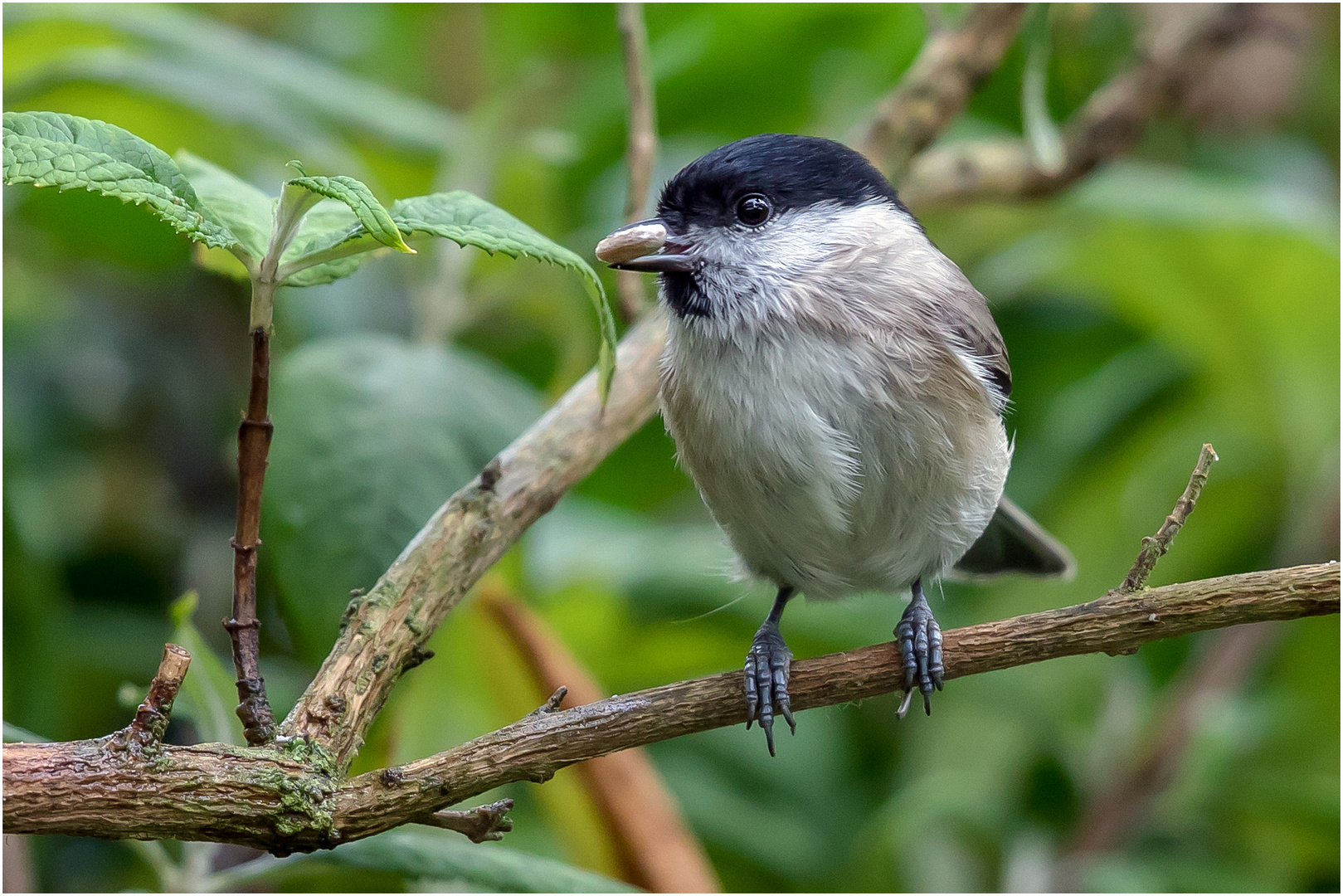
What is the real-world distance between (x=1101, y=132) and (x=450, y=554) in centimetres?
146

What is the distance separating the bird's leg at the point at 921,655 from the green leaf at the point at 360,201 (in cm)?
72

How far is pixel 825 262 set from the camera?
156 centimetres

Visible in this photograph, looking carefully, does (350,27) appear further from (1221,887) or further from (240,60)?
(1221,887)

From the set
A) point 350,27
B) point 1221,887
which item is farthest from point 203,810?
point 350,27

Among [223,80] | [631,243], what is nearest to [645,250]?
[631,243]

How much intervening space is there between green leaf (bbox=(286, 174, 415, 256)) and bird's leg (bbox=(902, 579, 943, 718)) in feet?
2.36

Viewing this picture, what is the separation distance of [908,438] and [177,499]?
5.08 feet

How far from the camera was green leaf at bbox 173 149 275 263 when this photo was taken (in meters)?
0.97

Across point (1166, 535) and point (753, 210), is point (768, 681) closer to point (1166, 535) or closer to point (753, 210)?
point (1166, 535)

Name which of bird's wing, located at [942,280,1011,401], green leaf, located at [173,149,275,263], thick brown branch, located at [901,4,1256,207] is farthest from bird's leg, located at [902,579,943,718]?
thick brown branch, located at [901,4,1256,207]

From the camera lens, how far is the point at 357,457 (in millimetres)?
1559

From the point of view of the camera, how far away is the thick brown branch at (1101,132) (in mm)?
2080

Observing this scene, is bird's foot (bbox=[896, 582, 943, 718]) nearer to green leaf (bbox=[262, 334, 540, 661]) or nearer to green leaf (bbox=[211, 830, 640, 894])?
green leaf (bbox=[211, 830, 640, 894])

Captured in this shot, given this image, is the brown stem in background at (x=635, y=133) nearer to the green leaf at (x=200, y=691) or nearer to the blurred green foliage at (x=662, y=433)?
the blurred green foliage at (x=662, y=433)
